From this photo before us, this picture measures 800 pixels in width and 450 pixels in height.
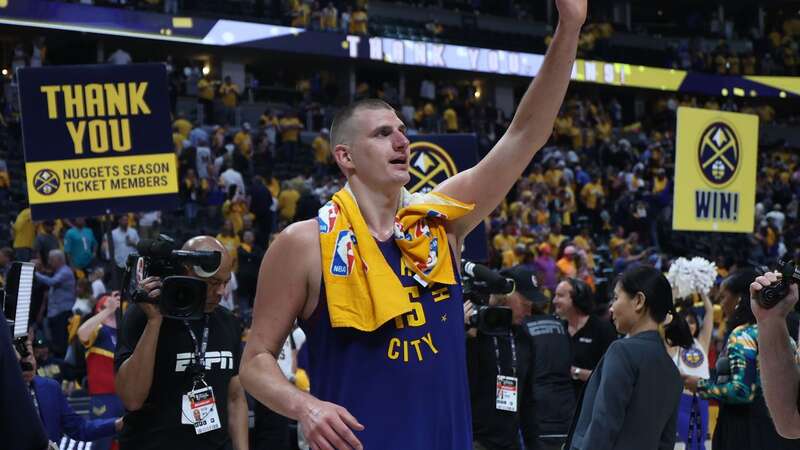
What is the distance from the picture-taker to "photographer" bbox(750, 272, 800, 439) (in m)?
3.47

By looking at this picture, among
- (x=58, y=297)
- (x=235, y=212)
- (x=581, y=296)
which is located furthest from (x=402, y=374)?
(x=235, y=212)

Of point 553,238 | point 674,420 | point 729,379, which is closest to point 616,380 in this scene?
point 674,420

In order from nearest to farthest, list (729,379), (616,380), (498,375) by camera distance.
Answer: (616,380)
(729,379)
(498,375)

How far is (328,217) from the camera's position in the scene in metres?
3.11

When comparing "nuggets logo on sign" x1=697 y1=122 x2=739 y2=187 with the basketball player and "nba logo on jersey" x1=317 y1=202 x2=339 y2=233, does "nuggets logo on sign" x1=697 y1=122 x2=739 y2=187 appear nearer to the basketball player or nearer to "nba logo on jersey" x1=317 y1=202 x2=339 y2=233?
the basketball player

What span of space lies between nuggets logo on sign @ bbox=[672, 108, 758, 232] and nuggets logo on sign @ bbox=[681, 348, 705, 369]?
A: 279 centimetres

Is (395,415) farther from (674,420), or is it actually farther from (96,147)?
(96,147)

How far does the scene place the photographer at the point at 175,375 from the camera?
475cm

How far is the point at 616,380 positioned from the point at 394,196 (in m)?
1.95

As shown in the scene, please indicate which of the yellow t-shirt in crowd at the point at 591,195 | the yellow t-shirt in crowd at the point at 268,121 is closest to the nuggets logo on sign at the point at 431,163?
the yellow t-shirt in crowd at the point at 268,121

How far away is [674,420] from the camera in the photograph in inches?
197

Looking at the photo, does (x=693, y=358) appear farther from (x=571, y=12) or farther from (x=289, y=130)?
(x=289, y=130)

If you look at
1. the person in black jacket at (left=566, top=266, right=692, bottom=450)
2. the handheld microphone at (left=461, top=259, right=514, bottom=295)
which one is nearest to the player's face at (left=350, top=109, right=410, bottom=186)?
the person in black jacket at (left=566, top=266, right=692, bottom=450)

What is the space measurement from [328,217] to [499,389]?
3.96 metres
